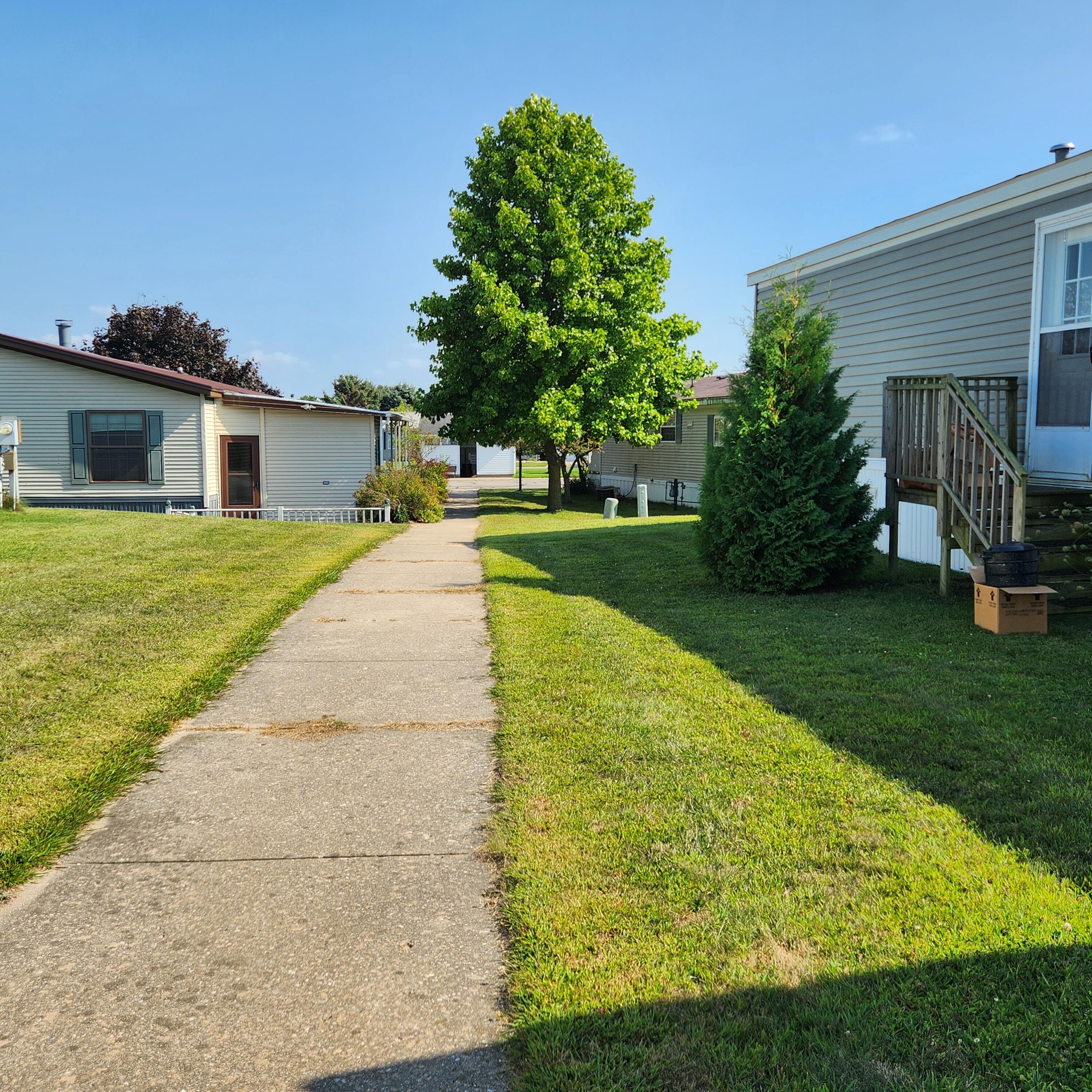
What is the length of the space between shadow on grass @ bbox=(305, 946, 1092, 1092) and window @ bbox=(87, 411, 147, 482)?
63.3 ft

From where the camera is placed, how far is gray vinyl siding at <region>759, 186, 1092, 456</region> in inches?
345

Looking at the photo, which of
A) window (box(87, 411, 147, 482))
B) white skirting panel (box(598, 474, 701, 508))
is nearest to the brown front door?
window (box(87, 411, 147, 482))

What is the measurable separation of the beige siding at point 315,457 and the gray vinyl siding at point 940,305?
40.1ft

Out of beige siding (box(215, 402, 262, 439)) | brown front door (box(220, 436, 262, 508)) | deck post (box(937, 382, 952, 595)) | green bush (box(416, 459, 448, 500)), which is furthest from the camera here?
green bush (box(416, 459, 448, 500))

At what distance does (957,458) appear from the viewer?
781cm

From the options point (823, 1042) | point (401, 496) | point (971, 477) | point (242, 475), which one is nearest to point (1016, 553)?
point (971, 477)

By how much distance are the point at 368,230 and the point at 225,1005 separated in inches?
891

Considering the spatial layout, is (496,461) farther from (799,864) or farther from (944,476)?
(799,864)

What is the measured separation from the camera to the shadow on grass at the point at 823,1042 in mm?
2008

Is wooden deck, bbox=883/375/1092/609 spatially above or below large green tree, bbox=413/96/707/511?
below

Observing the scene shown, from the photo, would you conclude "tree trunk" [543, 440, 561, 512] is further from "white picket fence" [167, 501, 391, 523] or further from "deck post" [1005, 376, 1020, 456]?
"deck post" [1005, 376, 1020, 456]

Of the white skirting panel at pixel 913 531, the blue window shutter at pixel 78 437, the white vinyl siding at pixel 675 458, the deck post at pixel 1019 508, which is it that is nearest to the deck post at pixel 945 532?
the deck post at pixel 1019 508

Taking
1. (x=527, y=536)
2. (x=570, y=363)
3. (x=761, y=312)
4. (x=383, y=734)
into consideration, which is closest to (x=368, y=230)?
(x=570, y=363)

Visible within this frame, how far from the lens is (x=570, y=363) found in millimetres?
21328
